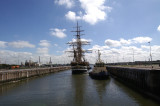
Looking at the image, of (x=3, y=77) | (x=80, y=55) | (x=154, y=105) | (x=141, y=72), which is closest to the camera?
(x=154, y=105)

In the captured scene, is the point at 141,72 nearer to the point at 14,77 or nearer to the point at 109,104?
the point at 109,104

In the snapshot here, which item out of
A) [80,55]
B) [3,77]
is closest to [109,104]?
[3,77]

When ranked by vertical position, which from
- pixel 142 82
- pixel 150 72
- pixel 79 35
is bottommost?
pixel 142 82

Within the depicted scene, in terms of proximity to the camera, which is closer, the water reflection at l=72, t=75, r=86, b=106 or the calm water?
the calm water

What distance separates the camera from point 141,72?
27109mm

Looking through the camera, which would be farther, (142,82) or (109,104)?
(142,82)

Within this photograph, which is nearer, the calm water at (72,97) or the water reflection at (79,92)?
the calm water at (72,97)

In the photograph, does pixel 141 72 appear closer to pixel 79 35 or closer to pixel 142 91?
pixel 142 91

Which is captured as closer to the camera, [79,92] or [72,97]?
[72,97]

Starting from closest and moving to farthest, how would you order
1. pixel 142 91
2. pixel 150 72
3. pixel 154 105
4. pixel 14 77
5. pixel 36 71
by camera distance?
pixel 154 105
pixel 150 72
pixel 142 91
pixel 14 77
pixel 36 71

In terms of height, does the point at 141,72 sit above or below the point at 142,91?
above

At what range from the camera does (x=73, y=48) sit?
105 metres

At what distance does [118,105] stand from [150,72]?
7299 mm

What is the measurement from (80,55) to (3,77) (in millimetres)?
63610
